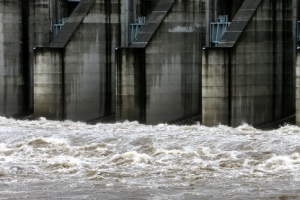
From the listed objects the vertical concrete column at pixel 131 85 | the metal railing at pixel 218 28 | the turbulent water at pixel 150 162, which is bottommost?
the turbulent water at pixel 150 162

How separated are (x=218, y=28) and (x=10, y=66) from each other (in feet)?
33.3

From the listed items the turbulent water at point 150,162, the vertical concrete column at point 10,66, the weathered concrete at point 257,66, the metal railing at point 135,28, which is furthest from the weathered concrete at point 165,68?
the vertical concrete column at point 10,66

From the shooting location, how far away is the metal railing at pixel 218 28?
109ft

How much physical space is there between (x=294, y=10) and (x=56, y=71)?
9.82m

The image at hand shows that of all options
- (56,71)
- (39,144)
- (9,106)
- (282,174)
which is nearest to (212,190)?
(282,174)

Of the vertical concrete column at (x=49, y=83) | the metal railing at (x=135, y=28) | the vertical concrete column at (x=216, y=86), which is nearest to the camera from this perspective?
the vertical concrete column at (x=216, y=86)

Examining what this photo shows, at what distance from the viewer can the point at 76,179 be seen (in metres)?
23.1

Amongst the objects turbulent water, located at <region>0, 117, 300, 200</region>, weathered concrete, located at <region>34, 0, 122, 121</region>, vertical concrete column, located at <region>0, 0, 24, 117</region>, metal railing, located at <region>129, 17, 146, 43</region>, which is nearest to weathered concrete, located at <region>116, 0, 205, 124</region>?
turbulent water, located at <region>0, 117, 300, 200</region>

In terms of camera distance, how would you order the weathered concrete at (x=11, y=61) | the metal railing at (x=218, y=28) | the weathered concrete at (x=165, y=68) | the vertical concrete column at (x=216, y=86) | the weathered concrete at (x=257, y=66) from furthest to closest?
the weathered concrete at (x=11, y=61) → the metal railing at (x=218, y=28) → the weathered concrete at (x=165, y=68) → the weathered concrete at (x=257, y=66) → the vertical concrete column at (x=216, y=86)

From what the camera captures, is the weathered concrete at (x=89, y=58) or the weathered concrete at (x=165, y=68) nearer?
the weathered concrete at (x=165, y=68)

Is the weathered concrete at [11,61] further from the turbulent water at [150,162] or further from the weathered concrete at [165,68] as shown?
the weathered concrete at [165,68]

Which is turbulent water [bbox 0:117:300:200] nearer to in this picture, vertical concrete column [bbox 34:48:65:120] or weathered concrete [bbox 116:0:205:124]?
weathered concrete [bbox 116:0:205:124]

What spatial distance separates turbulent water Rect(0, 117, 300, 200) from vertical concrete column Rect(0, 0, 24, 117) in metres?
6.39

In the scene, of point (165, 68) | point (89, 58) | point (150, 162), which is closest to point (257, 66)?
point (165, 68)
